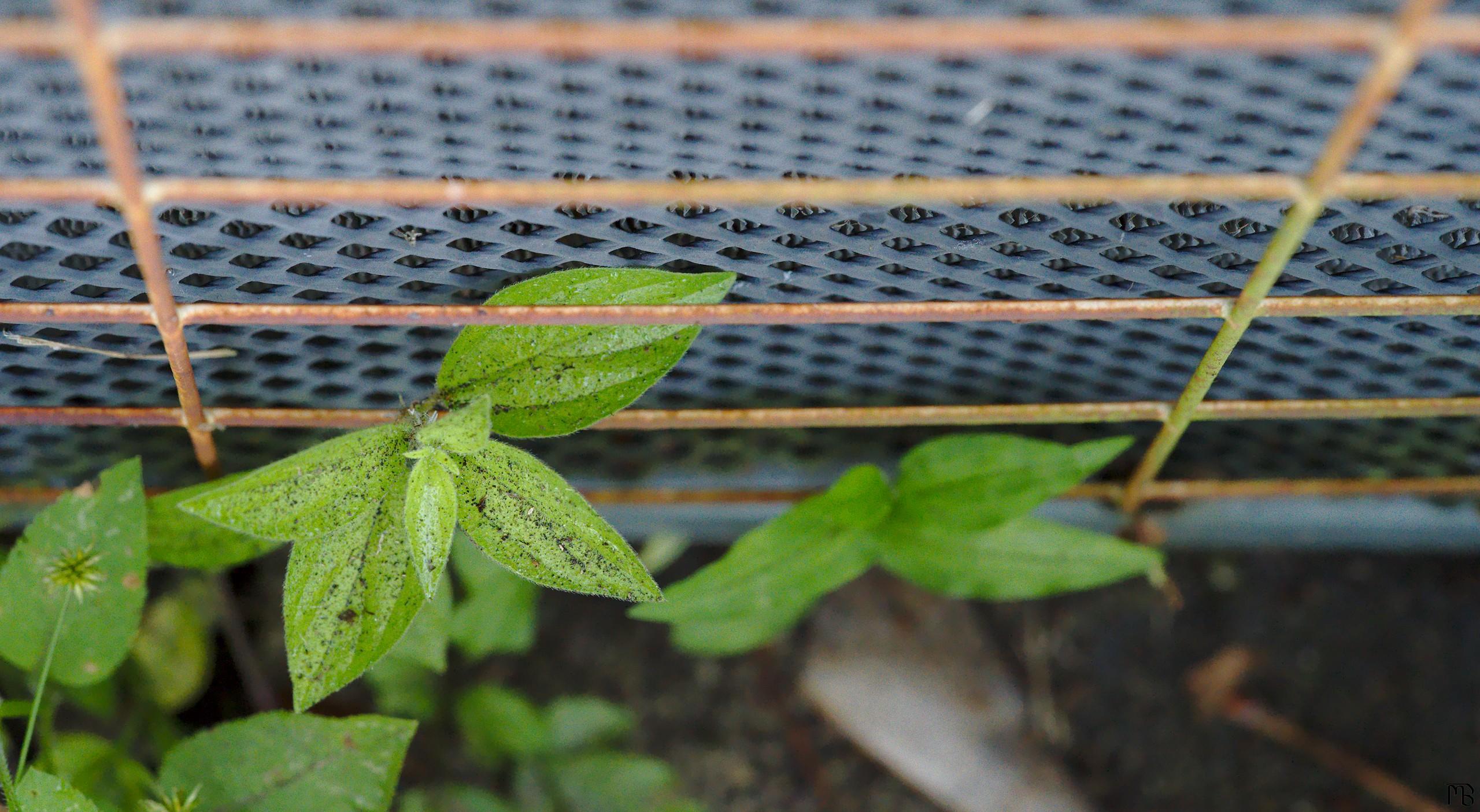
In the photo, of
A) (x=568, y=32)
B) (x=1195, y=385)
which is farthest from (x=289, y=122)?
(x=1195, y=385)

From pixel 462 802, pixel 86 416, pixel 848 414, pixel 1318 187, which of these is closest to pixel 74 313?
pixel 86 416

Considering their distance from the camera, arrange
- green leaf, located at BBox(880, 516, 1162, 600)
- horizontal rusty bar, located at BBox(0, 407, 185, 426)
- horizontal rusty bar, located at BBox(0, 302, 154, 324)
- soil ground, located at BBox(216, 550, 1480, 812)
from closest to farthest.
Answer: horizontal rusty bar, located at BBox(0, 302, 154, 324), horizontal rusty bar, located at BBox(0, 407, 185, 426), green leaf, located at BBox(880, 516, 1162, 600), soil ground, located at BBox(216, 550, 1480, 812)

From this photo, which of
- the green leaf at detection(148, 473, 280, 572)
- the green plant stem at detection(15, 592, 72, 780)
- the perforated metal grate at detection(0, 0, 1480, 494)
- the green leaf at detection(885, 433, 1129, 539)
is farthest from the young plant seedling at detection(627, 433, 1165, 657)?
the green plant stem at detection(15, 592, 72, 780)

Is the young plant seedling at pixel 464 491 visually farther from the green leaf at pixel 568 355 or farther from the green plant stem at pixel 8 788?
the green plant stem at pixel 8 788

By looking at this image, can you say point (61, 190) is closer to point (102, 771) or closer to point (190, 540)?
point (190, 540)

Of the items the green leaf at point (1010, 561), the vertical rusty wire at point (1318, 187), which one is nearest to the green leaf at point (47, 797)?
the green leaf at point (1010, 561)

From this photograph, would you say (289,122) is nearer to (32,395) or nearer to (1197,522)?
(32,395)

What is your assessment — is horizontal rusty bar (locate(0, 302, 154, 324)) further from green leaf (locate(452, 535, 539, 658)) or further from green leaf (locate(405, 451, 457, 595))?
green leaf (locate(452, 535, 539, 658))
